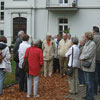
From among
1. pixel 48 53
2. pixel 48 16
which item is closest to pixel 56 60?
pixel 48 53

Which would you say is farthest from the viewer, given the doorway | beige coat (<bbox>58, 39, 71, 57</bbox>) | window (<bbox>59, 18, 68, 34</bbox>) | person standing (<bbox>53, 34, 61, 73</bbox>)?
the doorway

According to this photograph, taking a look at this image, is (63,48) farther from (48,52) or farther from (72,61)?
(72,61)

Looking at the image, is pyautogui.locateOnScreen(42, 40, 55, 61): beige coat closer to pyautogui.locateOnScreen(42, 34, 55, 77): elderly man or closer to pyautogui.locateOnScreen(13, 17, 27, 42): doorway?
pyautogui.locateOnScreen(42, 34, 55, 77): elderly man

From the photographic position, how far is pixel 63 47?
1291cm

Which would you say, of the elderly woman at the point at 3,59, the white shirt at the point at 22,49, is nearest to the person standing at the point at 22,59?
the white shirt at the point at 22,49

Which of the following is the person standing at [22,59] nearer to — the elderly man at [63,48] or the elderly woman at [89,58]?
the elderly woman at [89,58]

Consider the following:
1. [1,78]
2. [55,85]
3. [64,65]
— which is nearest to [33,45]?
[1,78]

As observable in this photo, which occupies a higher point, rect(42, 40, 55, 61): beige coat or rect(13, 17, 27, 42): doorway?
rect(13, 17, 27, 42): doorway

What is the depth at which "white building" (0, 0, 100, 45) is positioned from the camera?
1099 inches

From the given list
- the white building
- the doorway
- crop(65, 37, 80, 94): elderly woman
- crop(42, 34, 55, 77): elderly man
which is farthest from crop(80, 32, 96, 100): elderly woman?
the doorway

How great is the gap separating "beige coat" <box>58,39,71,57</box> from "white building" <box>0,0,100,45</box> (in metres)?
15.0

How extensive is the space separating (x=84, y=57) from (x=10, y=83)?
4.23 metres

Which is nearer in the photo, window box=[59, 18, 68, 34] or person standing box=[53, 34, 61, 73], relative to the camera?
person standing box=[53, 34, 61, 73]

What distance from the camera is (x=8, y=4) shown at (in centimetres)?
2925
